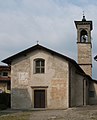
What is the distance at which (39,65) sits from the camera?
34.1 meters

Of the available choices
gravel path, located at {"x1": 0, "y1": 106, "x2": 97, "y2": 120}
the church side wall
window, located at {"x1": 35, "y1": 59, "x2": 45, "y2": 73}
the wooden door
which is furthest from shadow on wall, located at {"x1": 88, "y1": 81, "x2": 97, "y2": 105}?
gravel path, located at {"x1": 0, "y1": 106, "x2": 97, "y2": 120}

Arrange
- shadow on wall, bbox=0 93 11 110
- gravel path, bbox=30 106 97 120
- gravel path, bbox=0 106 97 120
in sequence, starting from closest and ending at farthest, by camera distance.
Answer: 1. gravel path, bbox=30 106 97 120
2. gravel path, bbox=0 106 97 120
3. shadow on wall, bbox=0 93 11 110

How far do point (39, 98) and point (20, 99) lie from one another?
1.86 m

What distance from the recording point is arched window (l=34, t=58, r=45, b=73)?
111ft

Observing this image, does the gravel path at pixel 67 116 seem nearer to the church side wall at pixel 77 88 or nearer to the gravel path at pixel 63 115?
the gravel path at pixel 63 115

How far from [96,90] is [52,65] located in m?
→ 11.5

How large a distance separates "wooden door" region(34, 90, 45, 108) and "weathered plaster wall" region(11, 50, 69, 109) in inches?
14.4

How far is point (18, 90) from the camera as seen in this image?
33.9m

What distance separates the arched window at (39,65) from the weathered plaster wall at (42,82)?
0.33 metres

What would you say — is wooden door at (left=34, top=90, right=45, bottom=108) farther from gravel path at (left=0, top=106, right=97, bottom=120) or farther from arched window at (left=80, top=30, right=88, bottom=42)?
arched window at (left=80, top=30, right=88, bottom=42)

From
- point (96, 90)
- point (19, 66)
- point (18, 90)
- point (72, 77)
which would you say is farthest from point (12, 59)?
point (96, 90)

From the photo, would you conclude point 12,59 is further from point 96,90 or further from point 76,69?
point 96,90

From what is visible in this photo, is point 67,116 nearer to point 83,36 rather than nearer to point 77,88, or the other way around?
point 77,88

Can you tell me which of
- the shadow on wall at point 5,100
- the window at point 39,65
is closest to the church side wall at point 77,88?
the window at point 39,65
